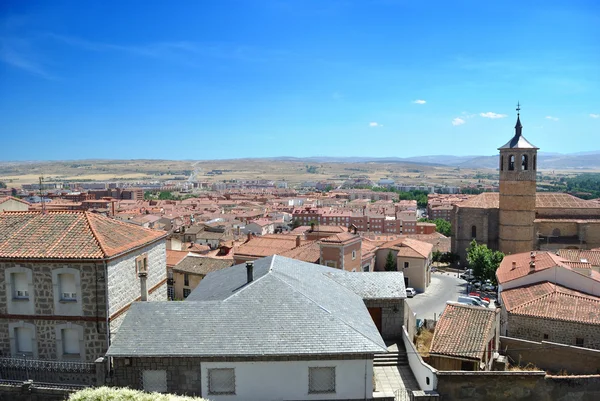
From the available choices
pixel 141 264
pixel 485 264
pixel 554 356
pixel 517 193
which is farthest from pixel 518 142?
pixel 141 264

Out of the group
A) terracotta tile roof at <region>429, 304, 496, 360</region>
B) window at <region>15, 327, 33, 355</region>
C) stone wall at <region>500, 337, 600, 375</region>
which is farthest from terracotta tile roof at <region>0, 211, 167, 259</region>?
stone wall at <region>500, 337, 600, 375</region>

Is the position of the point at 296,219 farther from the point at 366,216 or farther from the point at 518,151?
the point at 518,151

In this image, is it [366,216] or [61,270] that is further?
[366,216]

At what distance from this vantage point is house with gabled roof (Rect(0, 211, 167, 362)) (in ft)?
56.0

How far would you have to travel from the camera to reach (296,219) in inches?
4454

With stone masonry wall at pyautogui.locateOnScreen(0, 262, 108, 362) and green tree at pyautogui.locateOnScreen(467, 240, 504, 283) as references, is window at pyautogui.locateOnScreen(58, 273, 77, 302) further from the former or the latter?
green tree at pyautogui.locateOnScreen(467, 240, 504, 283)

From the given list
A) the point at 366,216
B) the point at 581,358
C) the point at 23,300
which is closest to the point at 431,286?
the point at 581,358

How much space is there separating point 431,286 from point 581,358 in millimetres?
23635

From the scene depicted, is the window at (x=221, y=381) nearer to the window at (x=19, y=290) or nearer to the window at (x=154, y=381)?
the window at (x=154, y=381)

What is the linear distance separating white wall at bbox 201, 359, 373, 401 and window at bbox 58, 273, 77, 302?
247 inches

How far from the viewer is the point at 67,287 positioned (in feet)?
57.0

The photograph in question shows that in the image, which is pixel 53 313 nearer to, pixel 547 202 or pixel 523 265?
pixel 523 265

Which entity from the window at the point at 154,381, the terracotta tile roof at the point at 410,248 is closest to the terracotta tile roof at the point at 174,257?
the terracotta tile roof at the point at 410,248

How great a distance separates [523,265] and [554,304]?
872 cm
